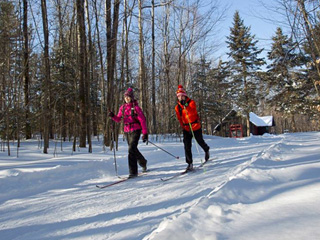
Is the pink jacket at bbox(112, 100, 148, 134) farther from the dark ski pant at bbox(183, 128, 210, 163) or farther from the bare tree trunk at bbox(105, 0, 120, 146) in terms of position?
the bare tree trunk at bbox(105, 0, 120, 146)

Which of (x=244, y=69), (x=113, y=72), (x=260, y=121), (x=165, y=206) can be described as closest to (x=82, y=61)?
(x=113, y=72)

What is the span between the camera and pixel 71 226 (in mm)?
2762

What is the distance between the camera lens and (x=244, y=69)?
108ft

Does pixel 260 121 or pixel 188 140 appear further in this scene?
pixel 260 121

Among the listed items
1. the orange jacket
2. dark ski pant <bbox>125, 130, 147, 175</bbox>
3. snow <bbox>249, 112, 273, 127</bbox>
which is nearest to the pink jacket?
dark ski pant <bbox>125, 130, 147, 175</bbox>

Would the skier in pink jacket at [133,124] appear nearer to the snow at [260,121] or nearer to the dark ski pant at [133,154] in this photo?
the dark ski pant at [133,154]

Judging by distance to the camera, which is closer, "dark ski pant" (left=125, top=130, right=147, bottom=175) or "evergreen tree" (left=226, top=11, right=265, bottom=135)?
"dark ski pant" (left=125, top=130, right=147, bottom=175)

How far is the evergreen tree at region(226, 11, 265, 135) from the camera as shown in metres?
32.3

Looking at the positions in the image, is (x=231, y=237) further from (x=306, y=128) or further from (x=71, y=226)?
(x=306, y=128)

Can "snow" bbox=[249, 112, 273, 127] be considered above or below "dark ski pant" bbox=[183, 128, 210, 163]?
above

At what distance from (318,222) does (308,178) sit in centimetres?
177

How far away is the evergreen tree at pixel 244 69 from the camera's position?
32.3m

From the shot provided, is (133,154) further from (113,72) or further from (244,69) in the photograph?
(244,69)

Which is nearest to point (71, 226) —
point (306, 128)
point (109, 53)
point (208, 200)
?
point (208, 200)
